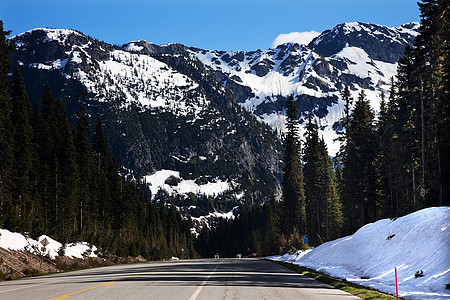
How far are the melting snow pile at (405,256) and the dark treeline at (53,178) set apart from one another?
27303mm

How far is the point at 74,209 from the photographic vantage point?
60906mm

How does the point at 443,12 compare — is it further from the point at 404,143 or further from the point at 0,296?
the point at 0,296

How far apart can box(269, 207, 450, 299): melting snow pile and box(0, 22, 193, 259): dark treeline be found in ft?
89.6

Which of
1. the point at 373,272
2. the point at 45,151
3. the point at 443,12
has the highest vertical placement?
the point at 443,12

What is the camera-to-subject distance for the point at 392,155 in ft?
169

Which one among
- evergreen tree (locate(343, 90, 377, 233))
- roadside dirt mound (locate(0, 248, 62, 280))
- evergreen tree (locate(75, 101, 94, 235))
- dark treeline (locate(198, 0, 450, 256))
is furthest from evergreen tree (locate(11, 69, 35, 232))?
evergreen tree (locate(343, 90, 377, 233))

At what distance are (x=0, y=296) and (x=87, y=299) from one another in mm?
3157

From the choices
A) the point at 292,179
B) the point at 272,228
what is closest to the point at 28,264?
the point at 292,179

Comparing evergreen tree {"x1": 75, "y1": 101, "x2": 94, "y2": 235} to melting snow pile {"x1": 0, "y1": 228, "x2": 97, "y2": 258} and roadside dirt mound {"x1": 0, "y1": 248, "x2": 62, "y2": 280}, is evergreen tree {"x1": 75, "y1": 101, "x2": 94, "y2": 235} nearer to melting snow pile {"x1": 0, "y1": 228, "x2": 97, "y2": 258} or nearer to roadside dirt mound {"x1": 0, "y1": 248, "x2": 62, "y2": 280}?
melting snow pile {"x1": 0, "y1": 228, "x2": 97, "y2": 258}

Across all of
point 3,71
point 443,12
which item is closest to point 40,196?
point 3,71

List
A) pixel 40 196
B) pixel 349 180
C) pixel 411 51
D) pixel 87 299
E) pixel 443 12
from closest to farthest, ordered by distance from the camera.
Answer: pixel 87 299
pixel 443 12
pixel 411 51
pixel 40 196
pixel 349 180

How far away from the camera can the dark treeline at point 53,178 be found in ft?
131

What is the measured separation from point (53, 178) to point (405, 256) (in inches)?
1843

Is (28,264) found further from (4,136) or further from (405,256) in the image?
(405,256)
